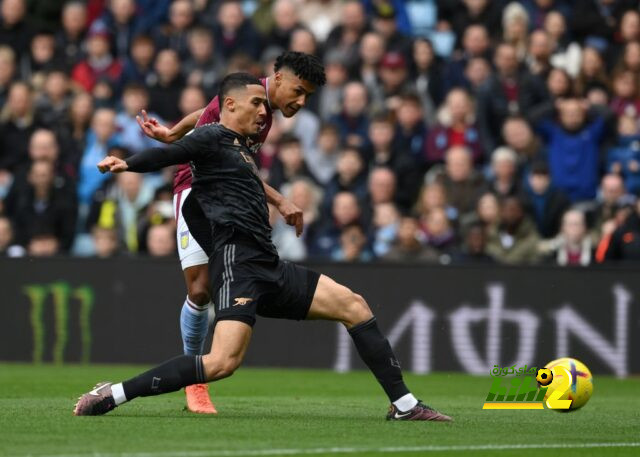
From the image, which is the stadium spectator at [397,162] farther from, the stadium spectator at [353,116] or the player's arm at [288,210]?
the player's arm at [288,210]

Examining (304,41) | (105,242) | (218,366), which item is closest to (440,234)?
(304,41)

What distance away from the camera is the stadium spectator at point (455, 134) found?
58.0 ft

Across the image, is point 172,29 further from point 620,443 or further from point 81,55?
point 620,443

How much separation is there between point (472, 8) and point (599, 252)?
14.9 ft

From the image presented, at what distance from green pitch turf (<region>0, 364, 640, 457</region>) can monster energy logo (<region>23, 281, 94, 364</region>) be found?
11.3 feet

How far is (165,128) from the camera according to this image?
923cm

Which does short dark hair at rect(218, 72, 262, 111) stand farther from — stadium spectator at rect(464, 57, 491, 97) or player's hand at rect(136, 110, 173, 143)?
stadium spectator at rect(464, 57, 491, 97)

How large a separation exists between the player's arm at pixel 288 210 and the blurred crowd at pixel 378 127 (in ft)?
22.9

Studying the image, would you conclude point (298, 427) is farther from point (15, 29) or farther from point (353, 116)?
point (15, 29)

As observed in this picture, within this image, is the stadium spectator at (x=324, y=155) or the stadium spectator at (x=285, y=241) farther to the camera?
the stadium spectator at (x=324, y=155)

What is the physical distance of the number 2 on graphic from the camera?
31.8ft

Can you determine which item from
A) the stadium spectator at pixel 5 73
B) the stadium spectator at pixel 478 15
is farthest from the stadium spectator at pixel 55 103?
the stadium spectator at pixel 478 15

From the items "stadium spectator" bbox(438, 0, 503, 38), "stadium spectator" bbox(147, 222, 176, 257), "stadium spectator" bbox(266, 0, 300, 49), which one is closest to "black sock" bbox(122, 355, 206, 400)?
"stadium spectator" bbox(147, 222, 176, 257)

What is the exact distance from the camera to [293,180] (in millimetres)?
17609
